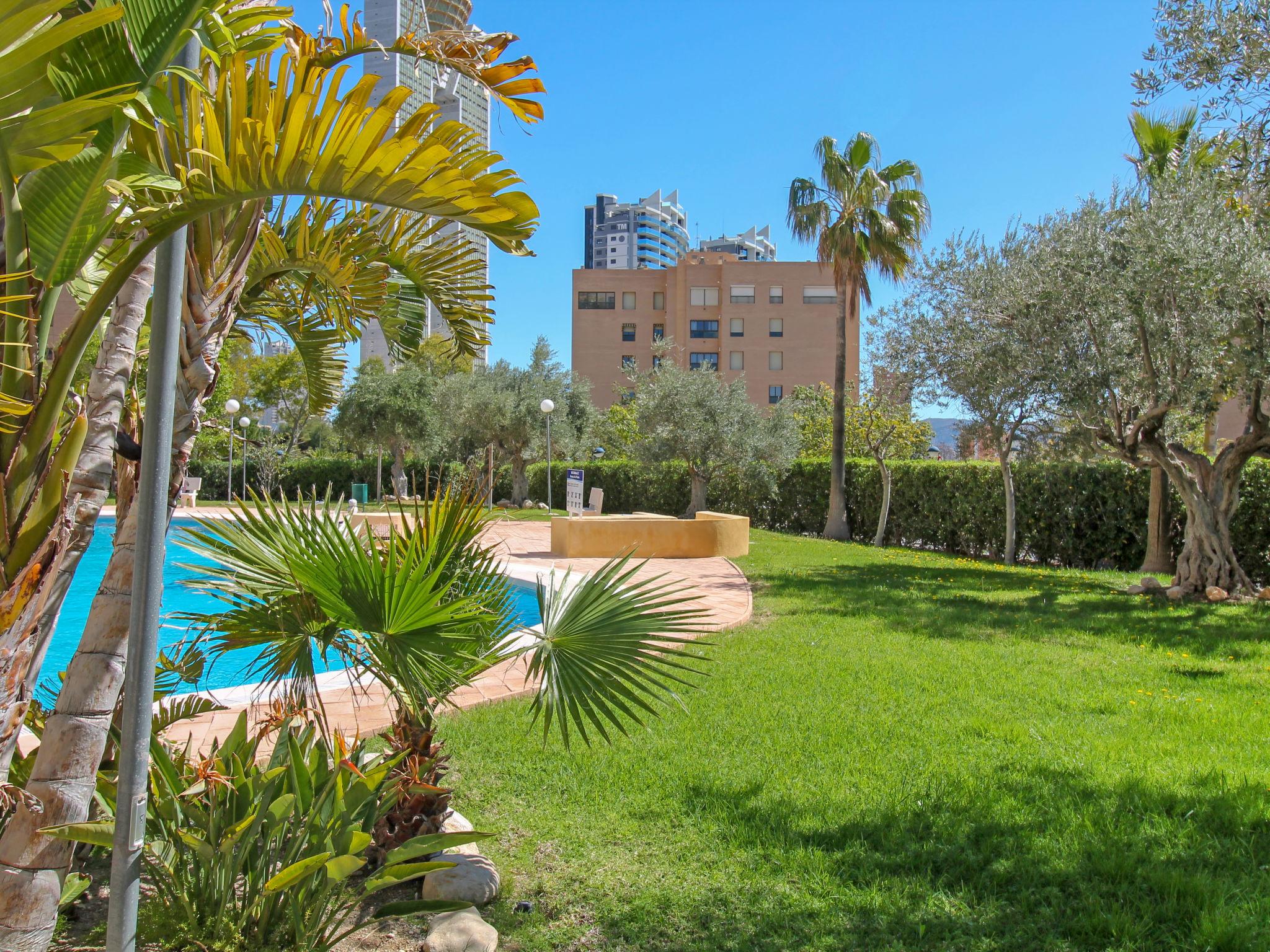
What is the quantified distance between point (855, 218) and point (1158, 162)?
6.45 meters

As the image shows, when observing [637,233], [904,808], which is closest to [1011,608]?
[904,808]

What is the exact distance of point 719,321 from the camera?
2141 inches

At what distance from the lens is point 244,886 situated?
2.69 metres

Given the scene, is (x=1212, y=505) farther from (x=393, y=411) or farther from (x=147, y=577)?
(x=393, y=411)

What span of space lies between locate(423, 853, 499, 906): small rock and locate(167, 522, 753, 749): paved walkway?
0.66 metres

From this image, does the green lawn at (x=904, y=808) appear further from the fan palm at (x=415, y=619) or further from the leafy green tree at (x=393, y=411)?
the leafy green tree at (x=393, y=411)

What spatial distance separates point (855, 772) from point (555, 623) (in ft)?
7.19

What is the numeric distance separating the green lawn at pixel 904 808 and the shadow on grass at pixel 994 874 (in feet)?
0.03

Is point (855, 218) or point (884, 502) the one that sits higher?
point (855, 218)

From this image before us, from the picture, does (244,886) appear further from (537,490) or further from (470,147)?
(537,490)

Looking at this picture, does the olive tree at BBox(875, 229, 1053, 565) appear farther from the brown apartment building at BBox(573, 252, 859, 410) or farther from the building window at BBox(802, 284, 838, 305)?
the building window at BBox(802, 284, 838, 305)

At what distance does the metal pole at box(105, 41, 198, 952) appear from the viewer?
1832 millimetres

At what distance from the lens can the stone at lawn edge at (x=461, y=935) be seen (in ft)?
8.75

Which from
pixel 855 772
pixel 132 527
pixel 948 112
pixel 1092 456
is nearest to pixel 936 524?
pixel 1092 456
